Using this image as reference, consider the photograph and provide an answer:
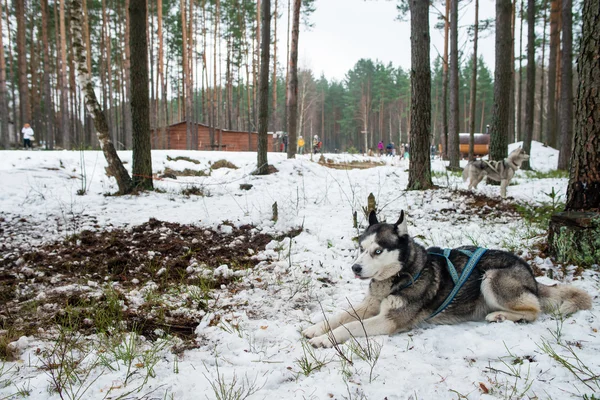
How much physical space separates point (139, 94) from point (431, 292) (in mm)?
8420

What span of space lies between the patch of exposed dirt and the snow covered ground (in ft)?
1.00

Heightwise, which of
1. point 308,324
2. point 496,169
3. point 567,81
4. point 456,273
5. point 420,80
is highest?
point 567,81

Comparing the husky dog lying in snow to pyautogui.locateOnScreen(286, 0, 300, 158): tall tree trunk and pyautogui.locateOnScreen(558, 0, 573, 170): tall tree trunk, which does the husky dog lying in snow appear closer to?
pyautogui.locateOnScreen(286, 0, 300, 158): tall tree trunk

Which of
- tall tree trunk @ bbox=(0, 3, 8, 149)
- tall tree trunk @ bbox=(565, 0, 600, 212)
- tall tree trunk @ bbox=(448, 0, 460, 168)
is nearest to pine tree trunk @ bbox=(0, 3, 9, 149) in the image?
tall tree trunk @ bbox=(0, 3, 8, 149)

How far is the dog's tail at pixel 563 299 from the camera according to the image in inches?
110

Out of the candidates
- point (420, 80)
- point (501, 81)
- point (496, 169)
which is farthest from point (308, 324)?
point (501, 81)

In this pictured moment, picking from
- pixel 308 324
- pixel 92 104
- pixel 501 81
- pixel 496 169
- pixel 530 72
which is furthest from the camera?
pixel 530 72

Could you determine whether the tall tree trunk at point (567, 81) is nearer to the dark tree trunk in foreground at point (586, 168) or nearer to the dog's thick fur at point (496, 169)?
the dog's thick fur at point (496, 169)

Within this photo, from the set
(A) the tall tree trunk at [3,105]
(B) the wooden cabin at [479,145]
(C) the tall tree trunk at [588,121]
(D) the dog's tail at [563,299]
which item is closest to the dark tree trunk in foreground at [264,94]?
(C) the tall tree trunk at [588,121]

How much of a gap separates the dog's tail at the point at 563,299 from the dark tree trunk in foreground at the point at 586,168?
1.04 metres

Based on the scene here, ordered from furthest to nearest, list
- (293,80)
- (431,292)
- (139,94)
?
(293,80) < (139,94) < (431,292)

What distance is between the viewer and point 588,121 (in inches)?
145

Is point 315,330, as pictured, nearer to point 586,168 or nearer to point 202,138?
point 586,168

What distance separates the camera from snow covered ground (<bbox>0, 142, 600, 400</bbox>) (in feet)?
6.67
